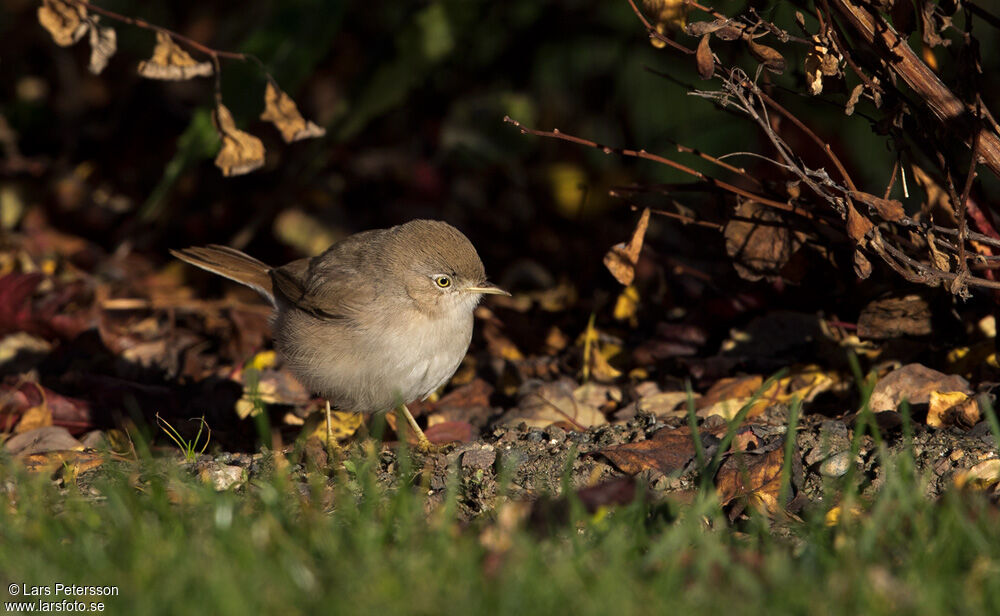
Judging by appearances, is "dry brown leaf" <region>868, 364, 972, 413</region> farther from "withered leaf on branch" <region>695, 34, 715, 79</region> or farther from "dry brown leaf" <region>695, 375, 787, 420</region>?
"withered leaf on branch" <region>695, 34, 715, 79</region>

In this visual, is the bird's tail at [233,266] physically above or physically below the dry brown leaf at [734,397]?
below

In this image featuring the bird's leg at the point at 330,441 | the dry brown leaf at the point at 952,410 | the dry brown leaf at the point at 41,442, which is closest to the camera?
the dry brown leaf at the point at 952,410

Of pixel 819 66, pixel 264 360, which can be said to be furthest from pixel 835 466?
pixel 264 360

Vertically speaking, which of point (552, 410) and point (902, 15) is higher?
point (902, 15)

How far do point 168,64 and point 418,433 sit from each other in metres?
1.93

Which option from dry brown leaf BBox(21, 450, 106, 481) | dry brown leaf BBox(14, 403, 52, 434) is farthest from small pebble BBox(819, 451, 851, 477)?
dry brown leaf BBox(14, 403, 52, 434)

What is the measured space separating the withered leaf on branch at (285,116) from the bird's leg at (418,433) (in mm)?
1289

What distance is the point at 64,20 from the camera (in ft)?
15.9

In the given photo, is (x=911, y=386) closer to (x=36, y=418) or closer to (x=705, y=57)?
(x=705, y=57)

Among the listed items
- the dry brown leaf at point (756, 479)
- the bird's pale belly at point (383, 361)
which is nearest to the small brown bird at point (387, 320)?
the bird's pale belly at point (383, 361)

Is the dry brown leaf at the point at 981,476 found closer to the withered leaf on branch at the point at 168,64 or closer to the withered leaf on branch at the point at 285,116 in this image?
the withered leaf on branch at the point at 285,116

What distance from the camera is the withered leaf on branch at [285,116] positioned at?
190 inches

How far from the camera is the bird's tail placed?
5.52 metres

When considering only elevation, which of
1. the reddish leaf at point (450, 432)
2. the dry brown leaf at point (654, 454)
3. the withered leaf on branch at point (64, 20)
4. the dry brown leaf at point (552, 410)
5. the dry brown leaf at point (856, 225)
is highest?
the dry brown leaf at point (856, 225)
